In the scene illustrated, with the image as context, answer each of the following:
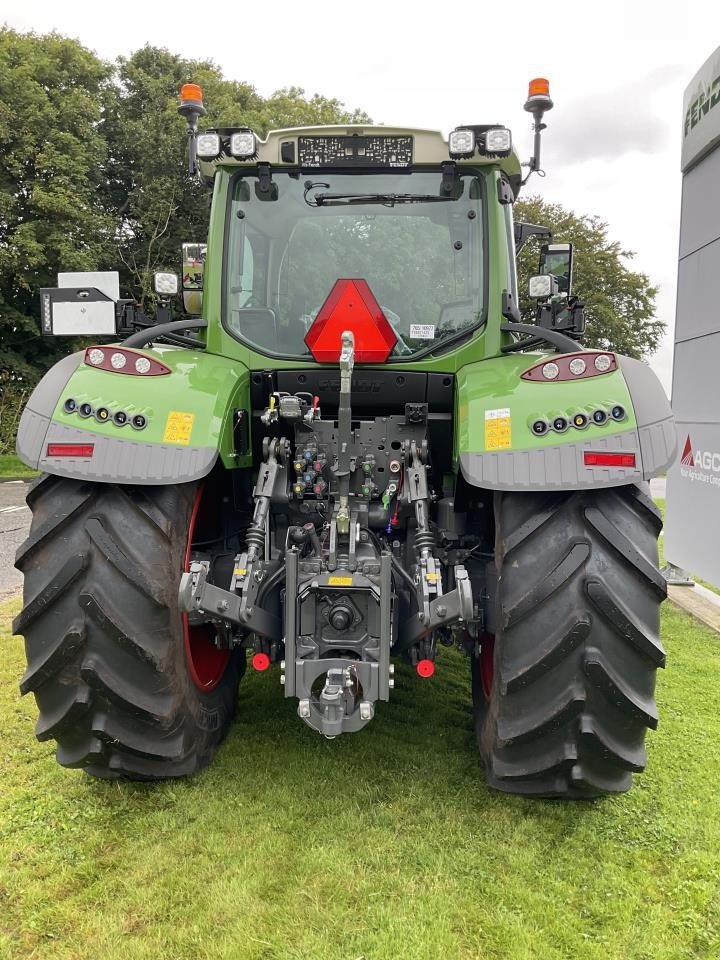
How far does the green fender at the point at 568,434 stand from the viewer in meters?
2.16

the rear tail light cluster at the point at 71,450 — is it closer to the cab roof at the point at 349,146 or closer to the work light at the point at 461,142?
the cab roof at the point at 349,146

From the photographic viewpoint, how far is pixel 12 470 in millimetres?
14180

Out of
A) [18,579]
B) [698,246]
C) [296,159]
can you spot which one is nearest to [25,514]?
[18,579]

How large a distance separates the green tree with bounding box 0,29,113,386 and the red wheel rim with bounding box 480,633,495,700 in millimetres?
14470

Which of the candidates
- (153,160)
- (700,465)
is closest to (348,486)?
(700,465)

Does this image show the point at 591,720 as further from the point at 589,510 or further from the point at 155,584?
the point at 155,584

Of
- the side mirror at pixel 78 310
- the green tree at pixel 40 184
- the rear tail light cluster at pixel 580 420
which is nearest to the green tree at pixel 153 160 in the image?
the green tree at pixel 40 184

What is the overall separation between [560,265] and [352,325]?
1.44 meters

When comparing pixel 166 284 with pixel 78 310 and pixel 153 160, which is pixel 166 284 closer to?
pixel 78 310

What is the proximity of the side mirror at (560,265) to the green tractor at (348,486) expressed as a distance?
394 millimetres

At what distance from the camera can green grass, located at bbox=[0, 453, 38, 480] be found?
44.0ft

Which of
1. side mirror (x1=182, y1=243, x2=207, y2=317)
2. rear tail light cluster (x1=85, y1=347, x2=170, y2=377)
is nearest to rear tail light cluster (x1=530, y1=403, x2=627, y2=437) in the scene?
rear tail light cluster (x1=85, y1=347, x2=170, y2=377)

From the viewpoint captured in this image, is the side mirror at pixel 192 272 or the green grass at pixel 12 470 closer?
the side mirror at pixel 192 272

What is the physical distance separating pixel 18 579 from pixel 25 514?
3.67m
